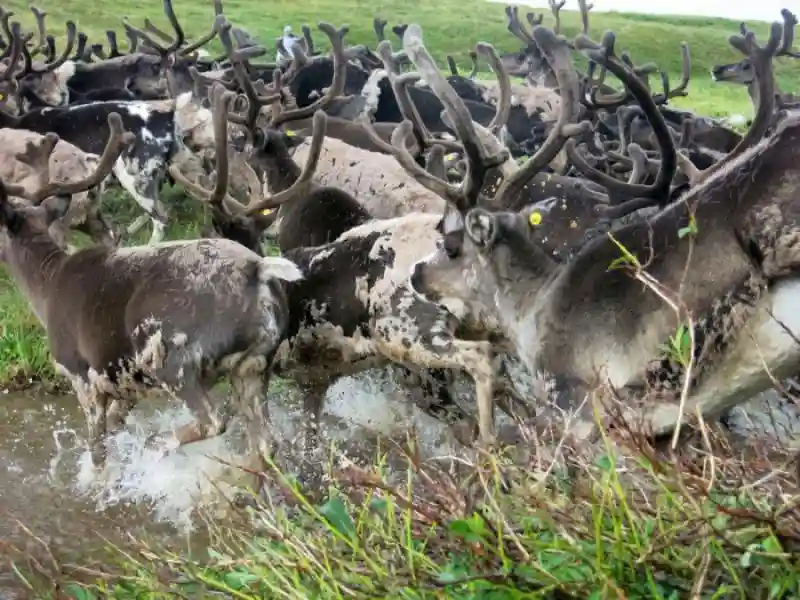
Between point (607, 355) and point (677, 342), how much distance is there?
189 centimetres

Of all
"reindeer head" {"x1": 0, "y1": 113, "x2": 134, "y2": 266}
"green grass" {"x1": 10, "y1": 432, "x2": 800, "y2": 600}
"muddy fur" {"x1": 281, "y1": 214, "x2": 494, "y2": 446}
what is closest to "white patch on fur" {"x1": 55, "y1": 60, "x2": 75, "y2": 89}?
"reindeer head" {"x1": 0, "y1": 113, "x2": 134, "y2": 266}

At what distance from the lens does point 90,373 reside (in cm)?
507

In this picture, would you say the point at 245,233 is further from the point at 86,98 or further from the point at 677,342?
the point at 86,98

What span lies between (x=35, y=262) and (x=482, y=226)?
2542mm

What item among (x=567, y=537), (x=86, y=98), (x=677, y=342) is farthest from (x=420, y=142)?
(x=86, y=98)

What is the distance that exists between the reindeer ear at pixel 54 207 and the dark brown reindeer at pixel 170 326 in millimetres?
567

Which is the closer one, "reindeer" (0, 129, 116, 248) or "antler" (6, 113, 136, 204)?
"antler" (6, 113, 136, 204)

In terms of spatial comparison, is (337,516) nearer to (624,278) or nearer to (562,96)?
(624,278)

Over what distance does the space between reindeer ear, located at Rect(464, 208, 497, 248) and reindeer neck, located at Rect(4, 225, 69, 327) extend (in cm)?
226

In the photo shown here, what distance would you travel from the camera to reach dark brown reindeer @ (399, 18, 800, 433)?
3.70 metres

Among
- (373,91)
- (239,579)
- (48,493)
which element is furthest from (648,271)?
(373,91)

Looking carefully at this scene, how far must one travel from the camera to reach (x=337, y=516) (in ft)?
7.13

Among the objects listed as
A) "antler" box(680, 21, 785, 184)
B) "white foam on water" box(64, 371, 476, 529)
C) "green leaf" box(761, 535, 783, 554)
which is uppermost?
"antler" box(680, 21, 785, 184)

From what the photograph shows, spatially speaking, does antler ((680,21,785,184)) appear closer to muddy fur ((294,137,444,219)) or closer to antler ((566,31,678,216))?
antler ((566,31,678,216))
